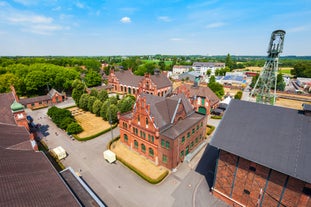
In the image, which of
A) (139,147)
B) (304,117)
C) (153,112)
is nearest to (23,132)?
(139,147)

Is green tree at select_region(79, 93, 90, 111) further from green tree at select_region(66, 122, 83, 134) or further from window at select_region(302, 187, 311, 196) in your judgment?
window at select_region(302, 187, 311, 196)

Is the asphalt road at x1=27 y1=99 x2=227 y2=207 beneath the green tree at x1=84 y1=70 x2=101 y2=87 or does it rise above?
beneath

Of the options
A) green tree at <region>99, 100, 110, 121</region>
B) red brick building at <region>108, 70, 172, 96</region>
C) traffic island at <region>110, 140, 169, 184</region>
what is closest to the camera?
traffic island at <region>110, 140, 169, 184</region>

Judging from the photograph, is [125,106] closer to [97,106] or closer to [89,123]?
[97,106]

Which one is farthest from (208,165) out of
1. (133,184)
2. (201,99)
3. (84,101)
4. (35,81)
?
(35,81)

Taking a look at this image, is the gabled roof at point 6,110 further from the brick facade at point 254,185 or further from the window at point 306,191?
the window at point 306,191

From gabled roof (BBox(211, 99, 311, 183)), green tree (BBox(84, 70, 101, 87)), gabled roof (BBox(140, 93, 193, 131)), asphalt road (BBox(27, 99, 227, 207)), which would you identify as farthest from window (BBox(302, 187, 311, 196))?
green tree (BBox(84, 70, 101, 87))
